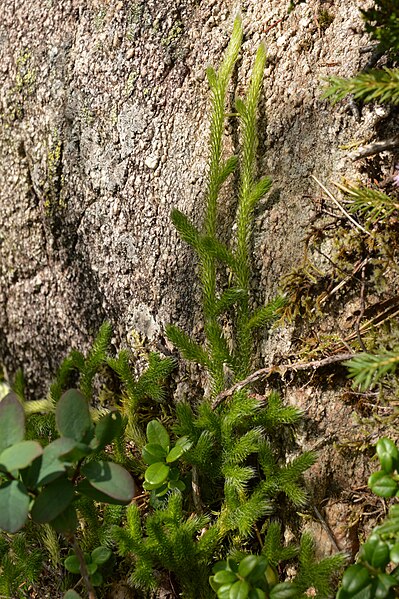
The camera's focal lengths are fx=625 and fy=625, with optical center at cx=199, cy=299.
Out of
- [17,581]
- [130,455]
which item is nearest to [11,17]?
[130,455]

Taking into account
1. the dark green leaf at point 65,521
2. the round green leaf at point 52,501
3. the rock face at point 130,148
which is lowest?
the dark green leaf at point 65,521

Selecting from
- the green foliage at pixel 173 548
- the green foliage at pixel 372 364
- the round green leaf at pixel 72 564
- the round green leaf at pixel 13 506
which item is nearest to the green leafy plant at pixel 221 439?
the green foliage at pixel 173 548

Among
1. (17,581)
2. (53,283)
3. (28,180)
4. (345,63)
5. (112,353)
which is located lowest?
(17,581)

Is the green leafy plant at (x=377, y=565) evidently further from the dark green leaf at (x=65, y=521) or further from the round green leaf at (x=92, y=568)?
the round green leaf at (x=92, y=568)

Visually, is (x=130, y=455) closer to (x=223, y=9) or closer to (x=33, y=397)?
(x=33, y=397)

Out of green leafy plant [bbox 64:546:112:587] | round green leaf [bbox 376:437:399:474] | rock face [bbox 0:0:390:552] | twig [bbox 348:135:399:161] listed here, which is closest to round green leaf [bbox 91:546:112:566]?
green leafy plant [bbox 64:546:112:587]
